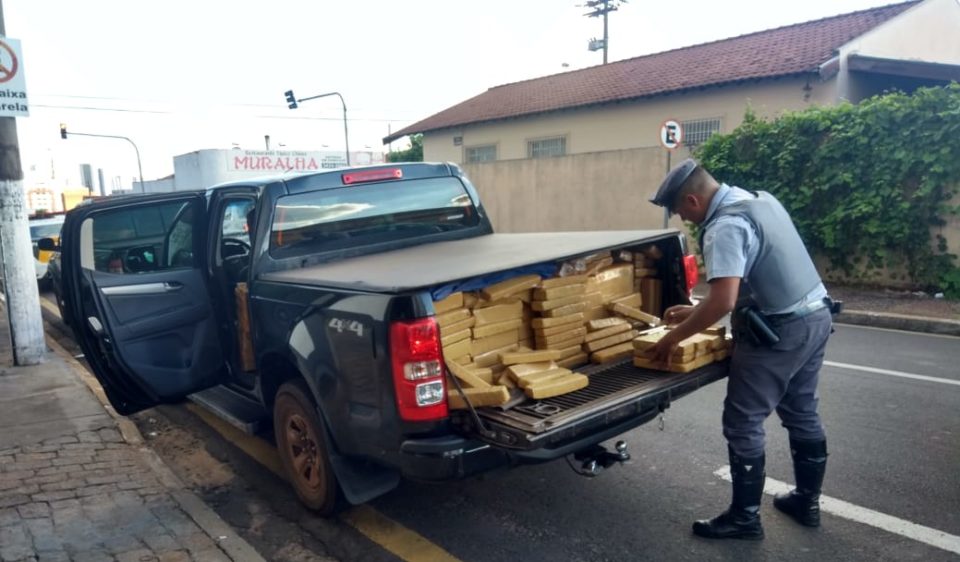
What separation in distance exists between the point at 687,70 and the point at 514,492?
1672 centimetres

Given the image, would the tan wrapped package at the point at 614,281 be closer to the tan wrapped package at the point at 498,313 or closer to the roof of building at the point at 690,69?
the tan wrapped package at the point at 498,313

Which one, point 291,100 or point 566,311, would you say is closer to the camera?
point 566,311

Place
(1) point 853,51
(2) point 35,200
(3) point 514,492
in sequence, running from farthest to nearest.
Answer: (2) point 35,200
(1) point 853,51
(3) point 514,492

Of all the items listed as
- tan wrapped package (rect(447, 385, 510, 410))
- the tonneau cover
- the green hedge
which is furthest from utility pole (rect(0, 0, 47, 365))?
the green hedge

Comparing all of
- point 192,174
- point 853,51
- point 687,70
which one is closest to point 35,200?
point 192,174

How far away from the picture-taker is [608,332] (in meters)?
3.81

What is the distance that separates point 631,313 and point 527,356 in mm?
939

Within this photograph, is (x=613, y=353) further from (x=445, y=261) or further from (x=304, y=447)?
(x=304, y=447)

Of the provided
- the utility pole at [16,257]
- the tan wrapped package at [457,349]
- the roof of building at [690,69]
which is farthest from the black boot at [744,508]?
the roof of building at [690,69]

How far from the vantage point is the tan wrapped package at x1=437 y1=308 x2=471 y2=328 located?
10.3 ft

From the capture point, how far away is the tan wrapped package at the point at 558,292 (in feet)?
11.7

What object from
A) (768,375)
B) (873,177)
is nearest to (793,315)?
(768,375)

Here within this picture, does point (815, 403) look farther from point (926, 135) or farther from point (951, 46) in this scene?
point (951, 46)

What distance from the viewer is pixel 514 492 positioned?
12.9ft
